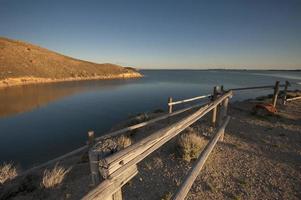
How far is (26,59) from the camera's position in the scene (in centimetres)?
5125

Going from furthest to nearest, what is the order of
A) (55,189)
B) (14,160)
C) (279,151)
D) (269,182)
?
(14,160) < (279,151) < (55,189) < (269,182)

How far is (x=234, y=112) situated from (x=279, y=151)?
17.1 ft

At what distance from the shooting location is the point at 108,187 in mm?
1451

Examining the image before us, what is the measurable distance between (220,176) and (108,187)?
4.03 meters

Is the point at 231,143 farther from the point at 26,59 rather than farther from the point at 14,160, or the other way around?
the point at 26,59

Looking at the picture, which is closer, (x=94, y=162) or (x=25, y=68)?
(x=94, y=162)

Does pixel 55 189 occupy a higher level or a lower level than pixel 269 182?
lower

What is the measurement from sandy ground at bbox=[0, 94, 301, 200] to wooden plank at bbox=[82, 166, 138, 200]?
2.80m

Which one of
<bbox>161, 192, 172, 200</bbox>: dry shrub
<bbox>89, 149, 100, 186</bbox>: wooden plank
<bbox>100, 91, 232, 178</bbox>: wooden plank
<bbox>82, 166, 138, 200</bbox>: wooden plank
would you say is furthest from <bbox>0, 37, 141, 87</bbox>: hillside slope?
<bbox>82, 166, 138, 200</bbox>: wooden plank

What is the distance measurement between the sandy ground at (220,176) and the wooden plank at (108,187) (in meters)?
2.80

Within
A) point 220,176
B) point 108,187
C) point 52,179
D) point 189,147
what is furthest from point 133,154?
point 52,179

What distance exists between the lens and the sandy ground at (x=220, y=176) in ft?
13.1

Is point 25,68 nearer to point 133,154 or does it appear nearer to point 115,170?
point 133,154

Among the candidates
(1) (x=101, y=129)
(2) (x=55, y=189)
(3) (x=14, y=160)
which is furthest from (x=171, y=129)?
(1) (x=101, y=129)
